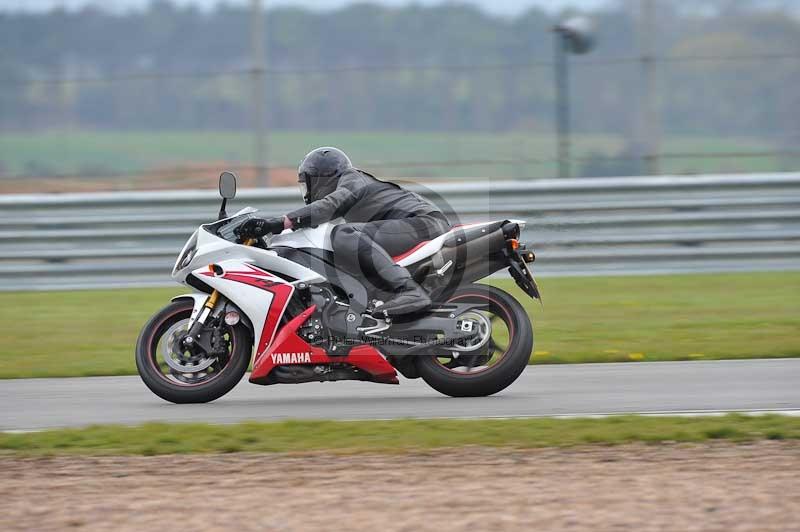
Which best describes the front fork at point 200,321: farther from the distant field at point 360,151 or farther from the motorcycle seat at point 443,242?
the distant field at point 360,151

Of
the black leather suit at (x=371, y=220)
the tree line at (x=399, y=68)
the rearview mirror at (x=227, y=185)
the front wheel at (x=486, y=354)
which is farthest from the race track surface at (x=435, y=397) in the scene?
the tree line at (x=399, y=68)

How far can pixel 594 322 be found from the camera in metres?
11.1

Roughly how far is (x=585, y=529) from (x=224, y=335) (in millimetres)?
3323

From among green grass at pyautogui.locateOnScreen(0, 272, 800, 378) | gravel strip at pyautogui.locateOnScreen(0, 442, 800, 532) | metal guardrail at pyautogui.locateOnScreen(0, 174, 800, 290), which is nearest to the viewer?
gravel strip at pyautogui.locateOnScreen(0, 442, 800, 532)

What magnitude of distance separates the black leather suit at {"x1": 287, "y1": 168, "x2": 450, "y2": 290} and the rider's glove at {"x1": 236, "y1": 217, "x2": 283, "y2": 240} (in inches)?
3.5

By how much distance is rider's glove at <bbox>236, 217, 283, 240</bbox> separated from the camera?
762 centimetres

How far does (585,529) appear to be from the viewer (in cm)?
489

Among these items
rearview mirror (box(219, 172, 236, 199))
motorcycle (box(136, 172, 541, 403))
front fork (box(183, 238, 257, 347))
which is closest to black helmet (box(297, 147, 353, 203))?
motorcycle (box(136, 172, 541, 403))

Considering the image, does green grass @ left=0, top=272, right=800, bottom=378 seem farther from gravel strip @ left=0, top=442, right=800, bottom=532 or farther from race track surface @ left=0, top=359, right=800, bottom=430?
gravel strip @ left=0, top=442, right=800, bottom=532

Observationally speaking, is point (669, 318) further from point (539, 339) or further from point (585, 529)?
point (585, 529)

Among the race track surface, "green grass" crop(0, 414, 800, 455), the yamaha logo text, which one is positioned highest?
the yamaha logo text

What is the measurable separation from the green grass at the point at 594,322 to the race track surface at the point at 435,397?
504 millimetres

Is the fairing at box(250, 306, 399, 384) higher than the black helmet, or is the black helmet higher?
the black helmet

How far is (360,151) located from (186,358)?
8.06 metres
